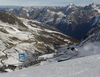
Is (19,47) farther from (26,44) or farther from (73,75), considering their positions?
(73,75)

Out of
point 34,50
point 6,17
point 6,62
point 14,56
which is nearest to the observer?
point 6,62

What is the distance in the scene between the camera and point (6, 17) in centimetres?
13375

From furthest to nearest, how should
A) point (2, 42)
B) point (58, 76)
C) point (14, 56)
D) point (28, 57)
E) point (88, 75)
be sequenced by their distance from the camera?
point (2, 42), point (28, 57), point (14, 56), point (58, 76), point (88, 75)

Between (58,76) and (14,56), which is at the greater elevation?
(58,76)

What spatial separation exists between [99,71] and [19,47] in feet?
210

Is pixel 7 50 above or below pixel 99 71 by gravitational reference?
below

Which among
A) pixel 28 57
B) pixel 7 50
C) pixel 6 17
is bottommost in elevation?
pixel 28 57

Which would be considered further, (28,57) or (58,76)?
(28,57)

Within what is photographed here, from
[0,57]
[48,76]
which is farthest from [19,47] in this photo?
[48,76]

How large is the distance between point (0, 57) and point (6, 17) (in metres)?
87.2

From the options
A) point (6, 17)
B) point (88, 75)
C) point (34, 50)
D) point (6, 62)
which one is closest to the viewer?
point (88, 75)

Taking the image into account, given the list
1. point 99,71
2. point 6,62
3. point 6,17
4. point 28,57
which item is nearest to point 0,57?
point 6,62

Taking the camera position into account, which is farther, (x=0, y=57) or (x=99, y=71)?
(x=0, y=57)

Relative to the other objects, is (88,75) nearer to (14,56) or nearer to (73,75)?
(73,75)
